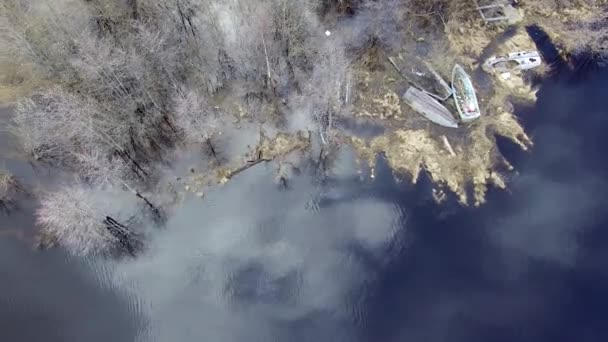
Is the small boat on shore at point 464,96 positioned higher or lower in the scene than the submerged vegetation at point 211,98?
lower

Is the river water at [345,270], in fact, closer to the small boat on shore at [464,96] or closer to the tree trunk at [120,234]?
the tree trunk at [120,234]

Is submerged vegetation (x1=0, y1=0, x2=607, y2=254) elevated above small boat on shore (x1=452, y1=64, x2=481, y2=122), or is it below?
above

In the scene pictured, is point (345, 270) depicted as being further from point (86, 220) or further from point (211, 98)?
point (211, 98)

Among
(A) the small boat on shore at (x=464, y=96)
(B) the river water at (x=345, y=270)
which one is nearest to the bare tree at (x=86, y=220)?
(B) the river water at (x=345, y=270)

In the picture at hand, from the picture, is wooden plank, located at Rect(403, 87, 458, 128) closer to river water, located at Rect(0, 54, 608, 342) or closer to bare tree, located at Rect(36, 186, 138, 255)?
river water, located at Rect(0, 54, 608, 342)

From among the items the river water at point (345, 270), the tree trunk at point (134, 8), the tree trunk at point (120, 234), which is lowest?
the river water at point (345, 270)

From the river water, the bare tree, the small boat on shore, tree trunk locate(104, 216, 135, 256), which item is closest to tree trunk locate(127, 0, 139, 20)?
the bare tree
